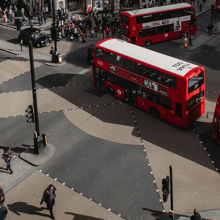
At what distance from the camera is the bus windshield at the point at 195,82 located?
83.5 feet

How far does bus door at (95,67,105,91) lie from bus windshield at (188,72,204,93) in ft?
25.4

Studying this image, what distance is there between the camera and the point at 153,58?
27.5 m

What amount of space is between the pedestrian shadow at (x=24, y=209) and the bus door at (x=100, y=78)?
13201mm

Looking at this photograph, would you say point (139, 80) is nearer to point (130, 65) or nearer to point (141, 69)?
point (141, 69)

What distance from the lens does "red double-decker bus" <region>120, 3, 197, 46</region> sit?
41844 mm

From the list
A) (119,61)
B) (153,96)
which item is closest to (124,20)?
(119,61)

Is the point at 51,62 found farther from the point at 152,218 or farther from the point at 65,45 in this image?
the point at 152,218

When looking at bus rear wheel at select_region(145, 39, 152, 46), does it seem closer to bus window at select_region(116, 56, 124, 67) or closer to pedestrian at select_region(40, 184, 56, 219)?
bus window at select_region(116, 56, 124, 67)

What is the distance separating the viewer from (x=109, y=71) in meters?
30.4

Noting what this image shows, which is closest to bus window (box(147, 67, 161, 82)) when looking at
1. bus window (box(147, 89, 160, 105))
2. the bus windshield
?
bus window (box(147, 89, 160, 105))

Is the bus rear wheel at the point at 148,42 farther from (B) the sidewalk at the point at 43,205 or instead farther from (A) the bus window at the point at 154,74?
(B) the sidewalk at the point at 43,205

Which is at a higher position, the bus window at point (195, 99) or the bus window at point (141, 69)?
the bus window at point (141, 69)

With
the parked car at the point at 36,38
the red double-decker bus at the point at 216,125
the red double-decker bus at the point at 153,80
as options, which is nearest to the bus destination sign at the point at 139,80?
the red double-decker bus at the point at 153,80

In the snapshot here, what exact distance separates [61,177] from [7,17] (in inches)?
1317
